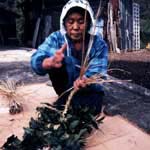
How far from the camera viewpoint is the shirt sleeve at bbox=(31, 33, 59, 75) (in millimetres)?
2834

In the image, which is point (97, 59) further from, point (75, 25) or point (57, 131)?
point (57, 131)

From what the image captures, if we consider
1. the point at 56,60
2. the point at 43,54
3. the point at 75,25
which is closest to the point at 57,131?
the point at 56,60

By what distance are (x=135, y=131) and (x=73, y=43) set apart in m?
0.95

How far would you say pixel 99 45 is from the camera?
118 inches

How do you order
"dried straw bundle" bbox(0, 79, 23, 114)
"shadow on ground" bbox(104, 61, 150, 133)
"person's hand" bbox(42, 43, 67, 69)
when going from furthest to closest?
1. "dried straw bundle" bbox(0, 79, 23, 114)
2. "shadow on ground" bbox(104, 61, 150, 133)
3. "person's hand" bbox(42, 43, 67, 69)

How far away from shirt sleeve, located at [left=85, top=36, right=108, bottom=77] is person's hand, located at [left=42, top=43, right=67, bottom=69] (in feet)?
0.95

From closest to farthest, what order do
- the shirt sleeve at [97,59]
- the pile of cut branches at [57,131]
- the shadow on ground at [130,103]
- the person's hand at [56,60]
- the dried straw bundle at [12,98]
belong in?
the pile of cut branches at [57,131] → the person's hand at [56,60] → the shirt sleeve at [97,59] → the shadow on ground at [130,103] → the dried straw bundle at [12,98]

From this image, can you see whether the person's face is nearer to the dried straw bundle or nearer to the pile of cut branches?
the pile of cut branches

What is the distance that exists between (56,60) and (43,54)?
364 millimetres

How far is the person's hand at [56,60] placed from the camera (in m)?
2.47

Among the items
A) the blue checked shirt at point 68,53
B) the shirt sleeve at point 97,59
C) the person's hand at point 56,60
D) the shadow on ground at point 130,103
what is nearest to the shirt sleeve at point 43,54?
the blue checked shirt at point 68,53

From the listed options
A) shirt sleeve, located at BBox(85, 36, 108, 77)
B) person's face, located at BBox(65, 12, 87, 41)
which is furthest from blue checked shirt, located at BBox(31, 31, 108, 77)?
person's face, located at BBox(65, 12, 87, 41)

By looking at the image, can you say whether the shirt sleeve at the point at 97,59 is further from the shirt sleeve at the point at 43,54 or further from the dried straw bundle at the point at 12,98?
the dried straw bundle at the point at 12,98

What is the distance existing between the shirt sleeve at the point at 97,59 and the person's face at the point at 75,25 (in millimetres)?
182
